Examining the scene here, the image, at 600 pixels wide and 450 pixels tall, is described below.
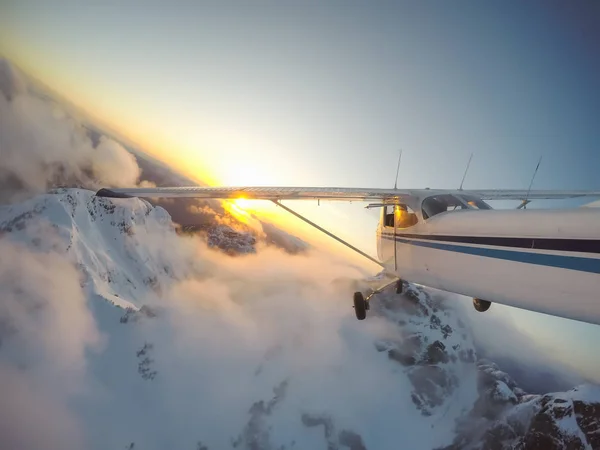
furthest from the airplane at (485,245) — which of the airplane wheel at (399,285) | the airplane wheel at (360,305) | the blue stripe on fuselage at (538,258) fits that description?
the airplane wheel at (360,305)

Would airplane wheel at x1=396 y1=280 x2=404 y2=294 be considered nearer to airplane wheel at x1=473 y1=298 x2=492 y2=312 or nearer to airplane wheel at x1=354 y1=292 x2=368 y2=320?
airplane wheel at x1=354 y1=292 x2=368 y2=320

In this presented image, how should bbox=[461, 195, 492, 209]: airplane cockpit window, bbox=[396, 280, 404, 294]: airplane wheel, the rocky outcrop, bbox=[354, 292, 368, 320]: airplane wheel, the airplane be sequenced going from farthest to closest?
the rocky outcrop < bbox=[354, 292, 368, 320]: airplane wheel < bbox=[396, 280, 404, 294]: airplane wheel < bbox=[461, 195, 492, 209]: airplane cockpit window < the airplane

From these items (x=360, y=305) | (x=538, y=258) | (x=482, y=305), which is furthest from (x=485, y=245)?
(x=360, y=305)

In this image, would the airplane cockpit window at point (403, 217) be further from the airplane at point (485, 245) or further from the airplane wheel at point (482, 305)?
the airplane wheel at point (482, 305)

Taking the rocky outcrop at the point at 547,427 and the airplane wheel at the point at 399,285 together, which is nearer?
the airplane wheel at the point at 399,285

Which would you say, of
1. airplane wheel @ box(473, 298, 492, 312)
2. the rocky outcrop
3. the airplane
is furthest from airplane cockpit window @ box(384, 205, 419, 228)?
the rocky outcrop

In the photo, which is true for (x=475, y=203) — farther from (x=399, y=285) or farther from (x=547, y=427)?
(x=547, y=427)
